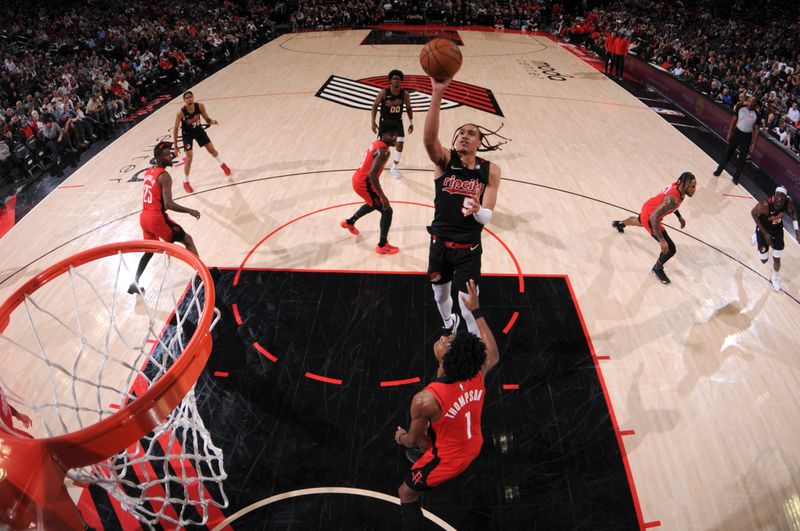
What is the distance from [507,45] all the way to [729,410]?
17860 millimetres

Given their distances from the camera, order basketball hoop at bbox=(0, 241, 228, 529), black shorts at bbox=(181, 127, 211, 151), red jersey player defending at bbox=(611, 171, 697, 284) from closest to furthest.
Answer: basketball hoop at bbox=(0, 241, 228, 529), red jersey player defending at bbox=(611, 171, 697, 284), black shorts at bbox=(181, 127, 211, 151)

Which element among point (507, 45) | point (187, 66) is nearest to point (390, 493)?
point (187, 66)

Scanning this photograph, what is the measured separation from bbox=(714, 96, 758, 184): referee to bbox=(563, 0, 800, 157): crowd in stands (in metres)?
0.33

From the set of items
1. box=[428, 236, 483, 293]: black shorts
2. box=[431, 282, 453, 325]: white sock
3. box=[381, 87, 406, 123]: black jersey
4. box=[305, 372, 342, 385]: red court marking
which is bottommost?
box=[305, 372, 342, 385]: red court marking

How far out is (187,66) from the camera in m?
14.7

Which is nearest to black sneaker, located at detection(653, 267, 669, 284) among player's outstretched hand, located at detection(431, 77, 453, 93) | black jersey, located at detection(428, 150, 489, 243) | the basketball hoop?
black jersey, located at detection(428, 150, 489, 243)

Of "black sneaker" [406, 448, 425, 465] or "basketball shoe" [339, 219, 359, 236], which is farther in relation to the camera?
"basketball shoe" [339, 219, 359, 236]

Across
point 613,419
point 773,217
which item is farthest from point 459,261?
point 773,217

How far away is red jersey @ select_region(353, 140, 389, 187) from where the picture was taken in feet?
17.7

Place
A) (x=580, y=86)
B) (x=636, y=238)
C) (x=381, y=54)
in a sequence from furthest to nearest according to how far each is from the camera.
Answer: (x=381, y=54)
(x=580, y=86)
(x=636, y=238)

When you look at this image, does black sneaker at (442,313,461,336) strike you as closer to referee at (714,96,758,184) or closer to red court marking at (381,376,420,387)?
red court marking at (381,376,420,387)

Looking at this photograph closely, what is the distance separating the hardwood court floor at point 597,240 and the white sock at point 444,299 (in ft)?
3.11

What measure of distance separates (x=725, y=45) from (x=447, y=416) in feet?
60.7

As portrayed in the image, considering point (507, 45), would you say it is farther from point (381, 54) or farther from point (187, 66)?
point (187, 66)
